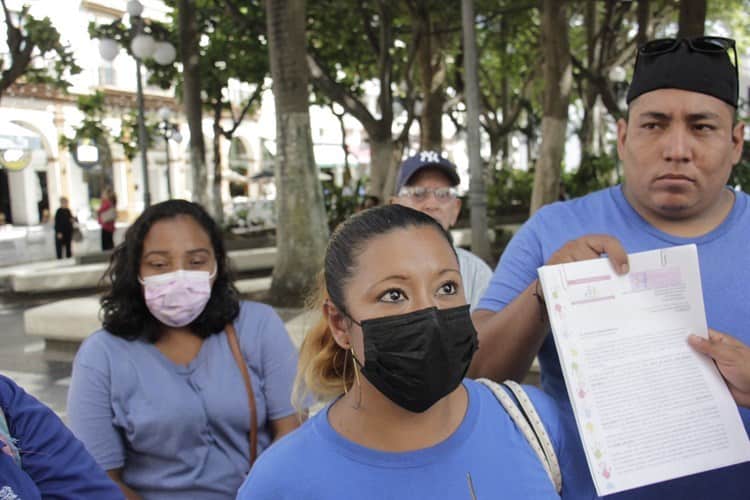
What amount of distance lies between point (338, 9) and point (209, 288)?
15.7 m

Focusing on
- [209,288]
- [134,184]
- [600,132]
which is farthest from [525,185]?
[134,184]

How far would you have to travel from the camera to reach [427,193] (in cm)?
414

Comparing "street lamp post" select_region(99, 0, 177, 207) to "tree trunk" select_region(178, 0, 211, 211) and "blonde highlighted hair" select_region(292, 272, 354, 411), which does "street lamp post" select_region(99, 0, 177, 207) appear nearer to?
"tree trunk" select_region(178, 0, 211, 211)

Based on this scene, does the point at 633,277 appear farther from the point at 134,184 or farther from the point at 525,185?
the point at 134,184

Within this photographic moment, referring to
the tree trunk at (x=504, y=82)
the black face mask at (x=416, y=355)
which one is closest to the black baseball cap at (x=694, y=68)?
the black face mask at (x=416, y=355)

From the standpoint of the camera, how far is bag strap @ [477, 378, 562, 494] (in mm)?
1692

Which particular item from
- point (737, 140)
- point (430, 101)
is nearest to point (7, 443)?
point (737, 140)

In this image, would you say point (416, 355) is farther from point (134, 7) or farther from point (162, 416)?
point (134, 7)

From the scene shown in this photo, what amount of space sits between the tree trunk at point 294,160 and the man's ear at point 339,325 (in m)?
7.69

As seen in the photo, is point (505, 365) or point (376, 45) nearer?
point (505, 365)

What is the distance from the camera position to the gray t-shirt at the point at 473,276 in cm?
370

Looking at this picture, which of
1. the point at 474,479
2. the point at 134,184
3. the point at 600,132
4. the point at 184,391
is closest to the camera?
the point at 474,479

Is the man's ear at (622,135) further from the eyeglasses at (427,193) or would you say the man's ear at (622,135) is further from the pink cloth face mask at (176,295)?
the eyeglasses at (427,193)

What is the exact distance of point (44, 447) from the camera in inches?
71.4
